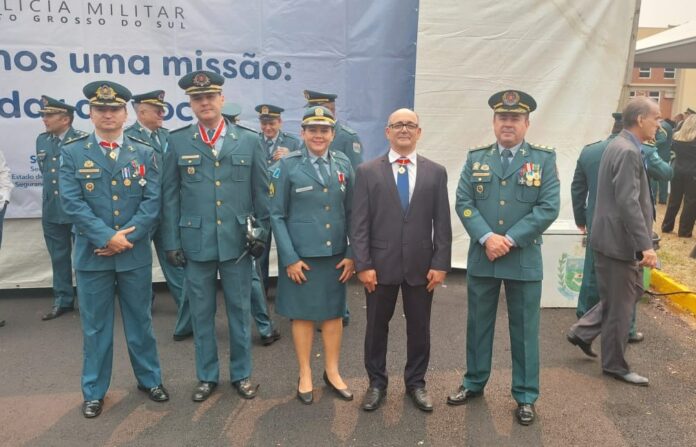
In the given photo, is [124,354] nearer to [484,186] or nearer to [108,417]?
[108,417]

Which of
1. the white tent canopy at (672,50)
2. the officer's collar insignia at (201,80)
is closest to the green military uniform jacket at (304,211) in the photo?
the officer's collar insignia at (201,80)

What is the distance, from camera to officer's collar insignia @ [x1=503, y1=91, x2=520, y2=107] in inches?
124

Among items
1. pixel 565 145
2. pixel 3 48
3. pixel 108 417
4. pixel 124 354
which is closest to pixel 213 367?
pixel 108 417

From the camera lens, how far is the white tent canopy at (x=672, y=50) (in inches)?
396

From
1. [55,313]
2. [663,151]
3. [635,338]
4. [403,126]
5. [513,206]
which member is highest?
[403,126]

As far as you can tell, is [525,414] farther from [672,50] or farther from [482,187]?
[672,50]

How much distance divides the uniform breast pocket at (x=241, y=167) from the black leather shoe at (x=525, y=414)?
7.16 feet

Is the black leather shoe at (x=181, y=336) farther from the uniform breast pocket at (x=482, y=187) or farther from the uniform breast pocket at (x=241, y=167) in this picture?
the uniform breast pocket at (x=482, y=187)

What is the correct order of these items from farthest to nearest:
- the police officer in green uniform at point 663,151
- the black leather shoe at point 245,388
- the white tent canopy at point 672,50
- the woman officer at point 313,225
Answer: the white tent canopy at point 672,50 → the police officer in green uniform at point 663,151 → the black leather shoe at point 245,388 → the woman officer at point 313,225

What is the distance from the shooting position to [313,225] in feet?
10.9

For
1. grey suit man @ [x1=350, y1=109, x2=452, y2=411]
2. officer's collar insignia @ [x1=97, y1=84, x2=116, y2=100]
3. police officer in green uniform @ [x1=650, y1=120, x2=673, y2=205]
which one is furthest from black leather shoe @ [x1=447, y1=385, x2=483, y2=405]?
police officer in green uniform @ [x1=650, y1=120, x2=673, y2=205]

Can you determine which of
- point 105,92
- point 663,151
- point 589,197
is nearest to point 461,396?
point 589,197

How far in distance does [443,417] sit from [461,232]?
10.1 ft

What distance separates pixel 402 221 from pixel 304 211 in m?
0.60
